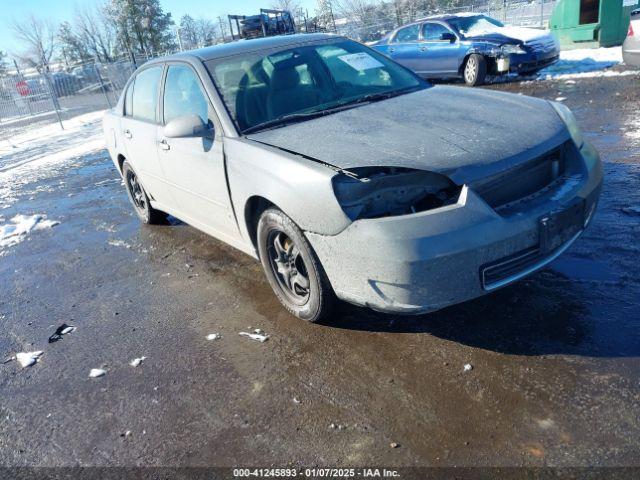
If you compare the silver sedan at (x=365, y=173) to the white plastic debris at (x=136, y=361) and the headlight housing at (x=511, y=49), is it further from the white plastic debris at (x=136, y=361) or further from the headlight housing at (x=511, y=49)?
the headlight housing at (x=511, y=49)

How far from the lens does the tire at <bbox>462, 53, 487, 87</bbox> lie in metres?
10.8

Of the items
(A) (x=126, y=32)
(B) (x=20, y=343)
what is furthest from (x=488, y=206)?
(A) (x=126, y=32)

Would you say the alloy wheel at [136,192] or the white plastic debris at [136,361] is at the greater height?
the alloy wheel at [136,192]

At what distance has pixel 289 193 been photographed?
275 centimetres

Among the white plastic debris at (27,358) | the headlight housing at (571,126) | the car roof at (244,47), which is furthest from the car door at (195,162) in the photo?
the headlight housing at (571,126)

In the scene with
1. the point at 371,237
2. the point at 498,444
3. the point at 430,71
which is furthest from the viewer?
the point at 430,71

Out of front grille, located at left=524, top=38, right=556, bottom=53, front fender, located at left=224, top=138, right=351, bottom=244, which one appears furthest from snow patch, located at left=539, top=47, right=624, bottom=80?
front fender, located at left=224, top=138, right=351, bottom=244

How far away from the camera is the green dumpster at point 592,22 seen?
12.4 meters

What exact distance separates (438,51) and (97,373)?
10.6m

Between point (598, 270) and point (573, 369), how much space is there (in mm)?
1052

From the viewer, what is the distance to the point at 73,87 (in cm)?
2780

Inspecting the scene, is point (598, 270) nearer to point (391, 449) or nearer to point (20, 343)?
point (391, 449)

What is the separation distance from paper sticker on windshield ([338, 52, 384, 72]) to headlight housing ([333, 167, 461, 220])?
5.79 feet

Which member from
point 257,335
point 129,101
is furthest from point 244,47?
point 257,335
